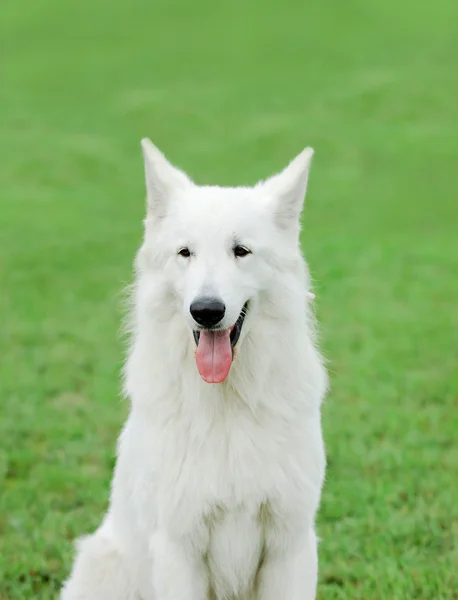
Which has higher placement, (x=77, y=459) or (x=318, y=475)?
(x=77, y=459)

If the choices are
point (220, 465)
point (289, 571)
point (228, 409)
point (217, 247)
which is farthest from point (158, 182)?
point (289, 571)

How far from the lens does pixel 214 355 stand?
3.60 meters

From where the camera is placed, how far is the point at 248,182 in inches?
606

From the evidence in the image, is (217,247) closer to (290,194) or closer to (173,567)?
(290,194)

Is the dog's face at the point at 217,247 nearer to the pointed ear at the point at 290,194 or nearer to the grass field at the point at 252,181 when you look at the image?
the pointed ear at the point at 290,194

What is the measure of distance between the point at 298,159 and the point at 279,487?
1.35 m

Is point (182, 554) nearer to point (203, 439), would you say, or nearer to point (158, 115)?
point (203, 439)

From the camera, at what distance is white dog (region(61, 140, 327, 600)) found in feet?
11.9

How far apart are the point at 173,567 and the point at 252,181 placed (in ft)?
39.5

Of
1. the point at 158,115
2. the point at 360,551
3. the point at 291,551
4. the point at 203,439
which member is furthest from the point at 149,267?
the point at 158,115

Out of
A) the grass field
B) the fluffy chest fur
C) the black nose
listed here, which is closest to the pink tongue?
the black nose

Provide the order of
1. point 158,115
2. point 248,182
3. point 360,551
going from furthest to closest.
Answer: point 158,115 < point 248,182 < point 360,551

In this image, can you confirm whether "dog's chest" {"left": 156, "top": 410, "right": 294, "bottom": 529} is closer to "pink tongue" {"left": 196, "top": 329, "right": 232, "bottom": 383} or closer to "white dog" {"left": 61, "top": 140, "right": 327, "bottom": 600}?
"white dog" {"left": 61, "top": 140, "right": 327, "bottom": 600}

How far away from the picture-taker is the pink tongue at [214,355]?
358cm
